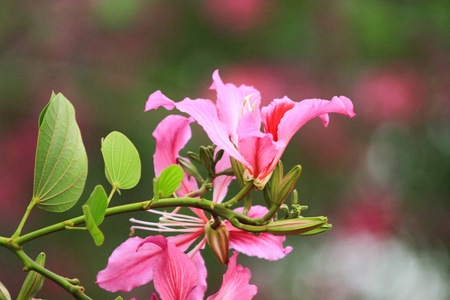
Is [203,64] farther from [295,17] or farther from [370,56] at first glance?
[370,56]

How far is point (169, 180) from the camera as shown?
341 mm

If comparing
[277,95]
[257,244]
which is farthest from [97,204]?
[277,95]

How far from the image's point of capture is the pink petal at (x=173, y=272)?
337 millimetres

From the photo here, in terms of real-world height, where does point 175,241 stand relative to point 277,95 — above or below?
below

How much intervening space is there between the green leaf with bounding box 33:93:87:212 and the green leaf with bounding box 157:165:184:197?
0.14 feet

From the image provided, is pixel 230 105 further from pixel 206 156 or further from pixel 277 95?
pixel 277 95

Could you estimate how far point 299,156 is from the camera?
61.7 inches

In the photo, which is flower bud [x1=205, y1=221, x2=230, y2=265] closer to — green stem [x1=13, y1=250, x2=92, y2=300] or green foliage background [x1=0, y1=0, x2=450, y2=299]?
green stem [x1=13, y1=250, x2=92, y2=300]

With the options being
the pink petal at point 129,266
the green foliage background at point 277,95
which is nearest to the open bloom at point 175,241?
the pink petal at point 129,266

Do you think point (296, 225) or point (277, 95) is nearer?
point (296, 225)

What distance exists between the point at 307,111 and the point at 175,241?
0.36 ft

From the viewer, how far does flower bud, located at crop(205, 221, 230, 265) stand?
0.34 metres

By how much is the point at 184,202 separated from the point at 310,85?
1.35 m

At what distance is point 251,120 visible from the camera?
13.6 inches
